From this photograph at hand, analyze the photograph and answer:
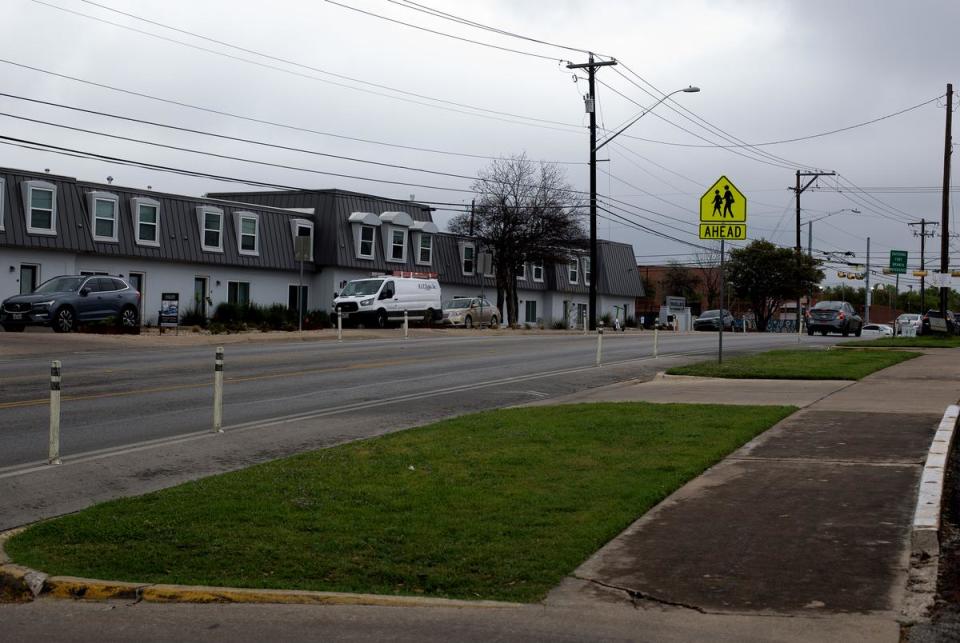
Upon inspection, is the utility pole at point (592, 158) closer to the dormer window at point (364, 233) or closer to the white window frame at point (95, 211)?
the dormer window at point (364, 233)

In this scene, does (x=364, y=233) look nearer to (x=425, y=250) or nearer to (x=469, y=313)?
(x=425, y=250)

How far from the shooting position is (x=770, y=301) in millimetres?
75188

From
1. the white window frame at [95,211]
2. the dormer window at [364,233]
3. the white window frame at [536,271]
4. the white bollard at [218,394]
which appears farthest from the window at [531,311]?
the white bollard at [218,394]

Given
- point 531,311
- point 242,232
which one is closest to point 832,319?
point 531,311

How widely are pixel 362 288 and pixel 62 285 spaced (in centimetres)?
1448

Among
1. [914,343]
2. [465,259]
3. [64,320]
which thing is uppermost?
[465,259]

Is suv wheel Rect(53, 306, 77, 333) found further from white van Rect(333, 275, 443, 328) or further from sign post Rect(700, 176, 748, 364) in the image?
sign post Rect(700, 176, 748, 364)

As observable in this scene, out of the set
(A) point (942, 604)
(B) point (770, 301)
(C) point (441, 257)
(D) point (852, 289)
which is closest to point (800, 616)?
(A) point (942, 604)

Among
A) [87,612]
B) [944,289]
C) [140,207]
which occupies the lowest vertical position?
[87,612]

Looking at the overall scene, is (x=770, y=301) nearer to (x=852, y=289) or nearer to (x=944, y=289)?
(x=944, y=289)

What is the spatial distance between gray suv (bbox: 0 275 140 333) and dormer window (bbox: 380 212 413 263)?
814 inches

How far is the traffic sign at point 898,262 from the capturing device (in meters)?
46.7

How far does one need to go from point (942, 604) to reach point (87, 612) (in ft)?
16.5

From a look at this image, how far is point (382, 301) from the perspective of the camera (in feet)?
145
